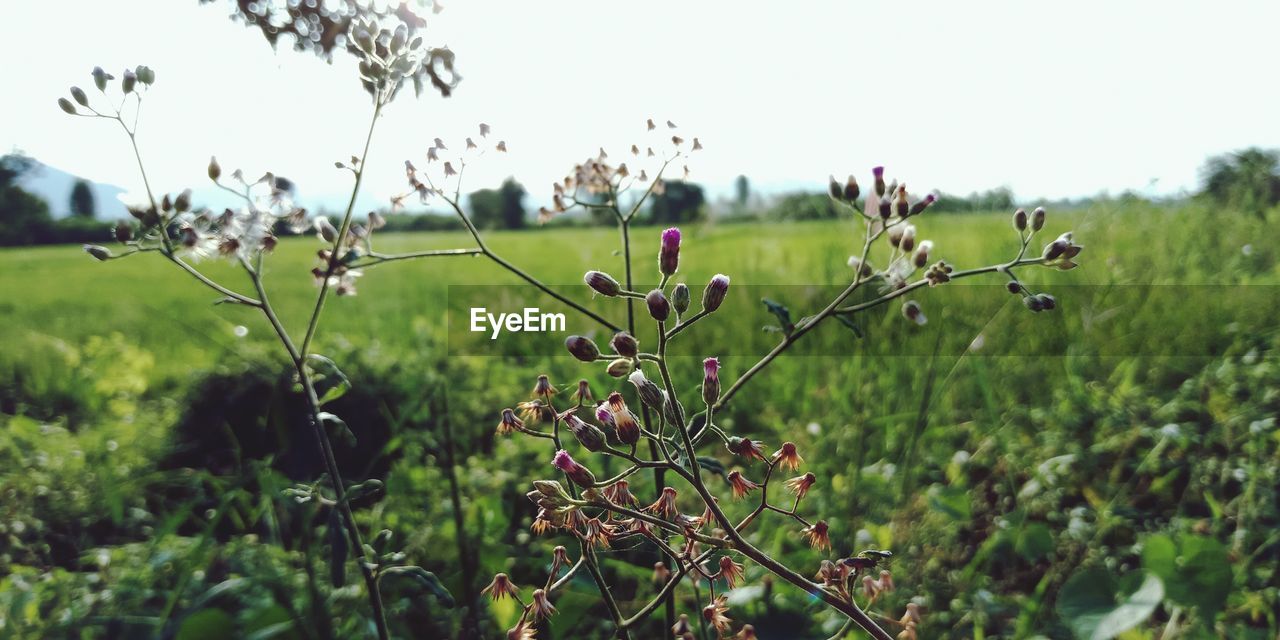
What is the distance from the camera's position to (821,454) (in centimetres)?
260

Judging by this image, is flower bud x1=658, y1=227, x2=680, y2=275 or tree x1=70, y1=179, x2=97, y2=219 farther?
tree x1=70, y1=179, x2=97, y2=219

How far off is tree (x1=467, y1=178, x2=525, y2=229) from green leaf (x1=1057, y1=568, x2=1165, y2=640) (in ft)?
6.37

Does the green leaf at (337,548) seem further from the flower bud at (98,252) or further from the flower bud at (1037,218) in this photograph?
the flower bud at (1037,218)

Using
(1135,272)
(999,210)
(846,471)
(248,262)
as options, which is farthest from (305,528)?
(1135,272)

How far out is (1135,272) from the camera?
3730mm

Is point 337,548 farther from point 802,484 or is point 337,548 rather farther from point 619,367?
point 802,484

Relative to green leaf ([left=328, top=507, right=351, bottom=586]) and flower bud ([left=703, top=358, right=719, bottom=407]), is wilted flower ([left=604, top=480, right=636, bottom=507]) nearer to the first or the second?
flower bud ([left=703, top=358, right=719, bottom=407])

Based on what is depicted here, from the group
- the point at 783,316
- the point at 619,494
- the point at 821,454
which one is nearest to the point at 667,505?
the point at 619,494

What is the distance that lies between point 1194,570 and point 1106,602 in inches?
7.6

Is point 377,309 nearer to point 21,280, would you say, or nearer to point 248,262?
point 248,262

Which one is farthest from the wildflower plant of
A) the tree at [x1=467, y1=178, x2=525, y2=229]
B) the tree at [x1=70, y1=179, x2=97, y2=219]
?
the tree at [x1=70, y1=179, x2=97, y2=219]

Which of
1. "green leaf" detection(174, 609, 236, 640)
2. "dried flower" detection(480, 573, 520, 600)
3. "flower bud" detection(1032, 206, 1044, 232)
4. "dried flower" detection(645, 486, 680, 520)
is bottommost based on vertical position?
"green leaf" detection(174, 609, 236, 640)

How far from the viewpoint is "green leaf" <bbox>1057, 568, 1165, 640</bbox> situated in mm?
1516

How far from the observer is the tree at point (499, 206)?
2896 millimetres
